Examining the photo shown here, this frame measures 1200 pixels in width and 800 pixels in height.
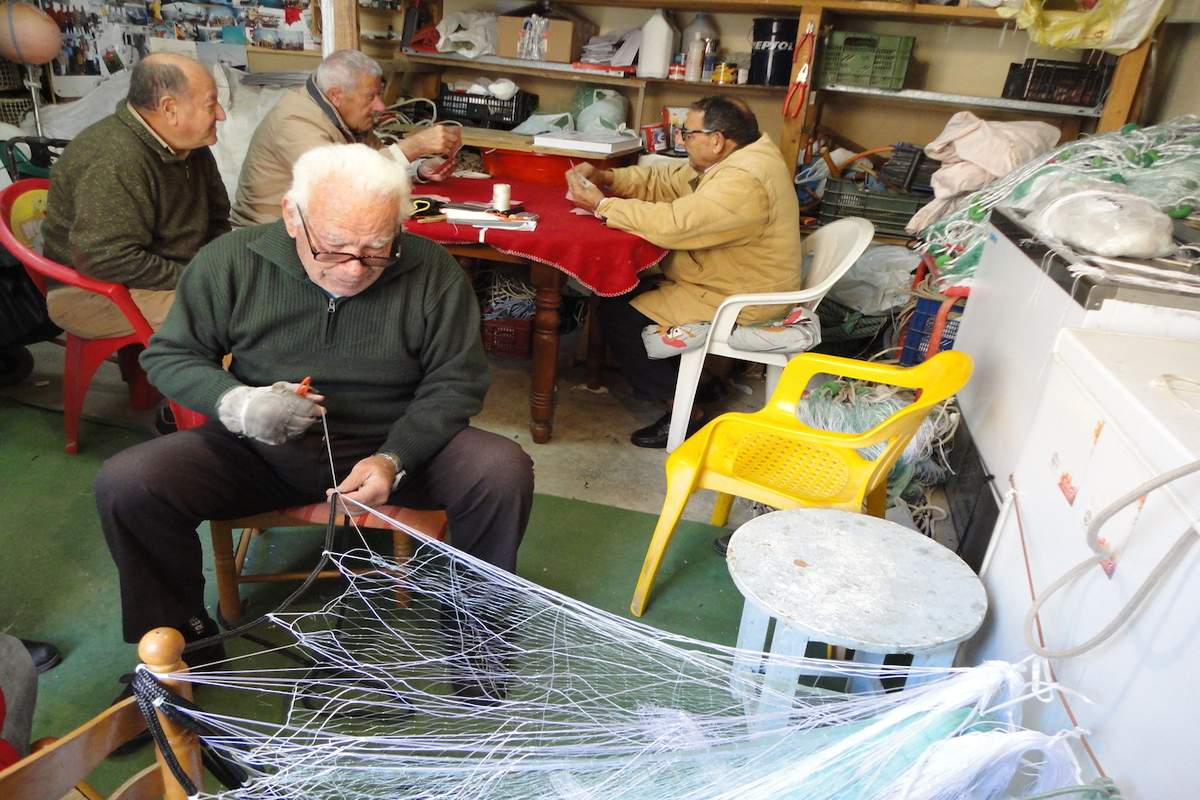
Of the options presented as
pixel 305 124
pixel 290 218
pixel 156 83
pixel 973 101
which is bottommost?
pixel 290 218

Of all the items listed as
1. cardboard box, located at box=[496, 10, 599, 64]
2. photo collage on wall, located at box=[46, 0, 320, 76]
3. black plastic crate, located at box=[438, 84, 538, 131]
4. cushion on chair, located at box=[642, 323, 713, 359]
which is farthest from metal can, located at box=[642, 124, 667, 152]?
photo collage on wall, located at box=[46, 0, 320, 76]

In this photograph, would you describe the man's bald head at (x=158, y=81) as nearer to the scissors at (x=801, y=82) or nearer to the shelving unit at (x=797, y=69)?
the shelving unit at (x=797, y=69)

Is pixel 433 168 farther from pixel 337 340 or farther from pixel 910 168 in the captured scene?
pixel 910 168

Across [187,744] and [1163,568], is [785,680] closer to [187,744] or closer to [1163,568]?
[1163,568]

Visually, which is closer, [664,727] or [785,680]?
[664,727]

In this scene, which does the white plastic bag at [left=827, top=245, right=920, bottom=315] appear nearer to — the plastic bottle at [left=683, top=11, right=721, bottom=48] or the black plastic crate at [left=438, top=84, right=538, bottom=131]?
the plastic bottle at [left=683, top=11, right=721, bottom=48]

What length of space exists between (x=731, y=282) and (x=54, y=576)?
6.98 ft

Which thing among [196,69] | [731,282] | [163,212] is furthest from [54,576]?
[731,282]

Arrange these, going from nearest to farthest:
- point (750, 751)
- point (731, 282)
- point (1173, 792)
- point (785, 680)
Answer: point (1173, 792)
point (750, 751)
point (785, 680)
point (731, 282)

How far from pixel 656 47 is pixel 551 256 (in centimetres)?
176

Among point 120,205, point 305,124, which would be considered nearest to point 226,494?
point 120,205

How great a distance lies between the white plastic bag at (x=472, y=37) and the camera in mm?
3869

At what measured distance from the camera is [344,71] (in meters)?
2.58

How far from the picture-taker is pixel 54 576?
6.30 ft
